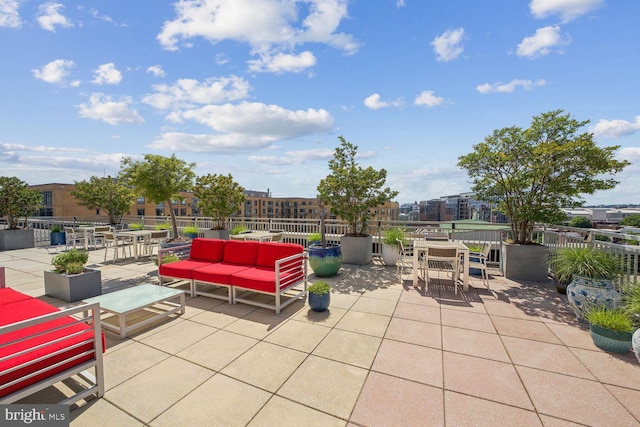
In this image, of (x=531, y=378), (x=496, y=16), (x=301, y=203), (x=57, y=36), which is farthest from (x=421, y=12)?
(x=301, y=203)

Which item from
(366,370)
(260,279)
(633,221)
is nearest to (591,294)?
(366,370)

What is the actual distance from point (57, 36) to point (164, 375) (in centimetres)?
728

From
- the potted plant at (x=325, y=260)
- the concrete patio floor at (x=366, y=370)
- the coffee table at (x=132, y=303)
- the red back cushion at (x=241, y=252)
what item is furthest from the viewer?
the potted plant at (x=325, y=260)

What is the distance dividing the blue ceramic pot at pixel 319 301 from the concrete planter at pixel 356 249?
354 centimetres

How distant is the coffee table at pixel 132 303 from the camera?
3.38 meters

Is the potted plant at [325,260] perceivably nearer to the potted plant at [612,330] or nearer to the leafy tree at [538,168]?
the leafy tree at [538,168]

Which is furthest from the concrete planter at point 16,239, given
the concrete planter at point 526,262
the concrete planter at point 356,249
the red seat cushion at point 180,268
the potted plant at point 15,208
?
the concrete planter at point 526,262

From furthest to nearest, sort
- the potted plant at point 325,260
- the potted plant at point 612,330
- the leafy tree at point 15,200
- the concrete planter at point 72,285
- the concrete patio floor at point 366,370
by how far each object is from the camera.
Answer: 1. the leafy tree at point 15,200
2. the potted plant at point 325,260
3. the concrete planter at point 72,285
4. the potted plant at point 612,330
5. the concrete patio floor at point 366,370

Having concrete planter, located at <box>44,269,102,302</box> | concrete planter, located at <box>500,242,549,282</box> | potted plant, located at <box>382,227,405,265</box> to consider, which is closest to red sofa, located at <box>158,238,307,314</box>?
concrete planter, located at <box>44,269,102,302</box>

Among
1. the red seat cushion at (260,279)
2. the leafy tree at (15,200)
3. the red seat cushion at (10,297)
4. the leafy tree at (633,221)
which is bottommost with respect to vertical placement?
the red seat cushion at (260,279)

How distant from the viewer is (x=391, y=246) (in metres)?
7.25

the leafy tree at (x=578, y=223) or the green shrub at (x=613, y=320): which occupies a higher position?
the leafy tree at (x=578, y=223)

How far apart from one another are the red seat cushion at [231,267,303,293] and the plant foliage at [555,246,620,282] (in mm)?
4053

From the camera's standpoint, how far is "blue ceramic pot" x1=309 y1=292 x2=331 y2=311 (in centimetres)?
414
